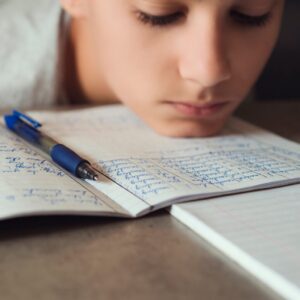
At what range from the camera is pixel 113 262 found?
0.49 m

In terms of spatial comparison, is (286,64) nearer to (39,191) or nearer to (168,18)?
(168,18)

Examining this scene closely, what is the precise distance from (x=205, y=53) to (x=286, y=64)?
1.88 ft

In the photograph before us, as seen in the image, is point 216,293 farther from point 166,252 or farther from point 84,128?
point 84,128

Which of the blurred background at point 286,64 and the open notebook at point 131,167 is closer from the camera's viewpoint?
the open notebook at point 131,167

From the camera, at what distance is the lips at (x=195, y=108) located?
2.66 feet

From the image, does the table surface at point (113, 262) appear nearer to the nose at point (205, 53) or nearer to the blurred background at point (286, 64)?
the nose at point (205, 53)

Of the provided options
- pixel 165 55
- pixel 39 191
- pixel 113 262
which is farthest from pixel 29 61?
pixel 113 262

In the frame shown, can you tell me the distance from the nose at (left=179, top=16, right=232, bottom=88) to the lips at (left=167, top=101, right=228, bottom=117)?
7 centimetres

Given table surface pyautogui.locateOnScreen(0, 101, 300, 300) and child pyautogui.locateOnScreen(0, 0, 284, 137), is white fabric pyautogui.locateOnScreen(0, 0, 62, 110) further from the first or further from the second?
table surface pyautogui.locateOnScreen(0, 101, 300, 300)

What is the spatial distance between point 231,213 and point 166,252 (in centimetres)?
9

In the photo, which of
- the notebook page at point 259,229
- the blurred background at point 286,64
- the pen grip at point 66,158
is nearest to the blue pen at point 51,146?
the pen grip at point 66,158

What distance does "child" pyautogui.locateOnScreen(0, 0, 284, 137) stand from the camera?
2.40ft

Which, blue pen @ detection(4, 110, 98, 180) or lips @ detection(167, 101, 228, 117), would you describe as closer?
blue pen @ detection(4, 110, 98, 180)

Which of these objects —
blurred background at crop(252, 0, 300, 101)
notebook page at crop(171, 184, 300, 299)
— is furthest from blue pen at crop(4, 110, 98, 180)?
blurred background at crop(252, 0, 300, 101)
